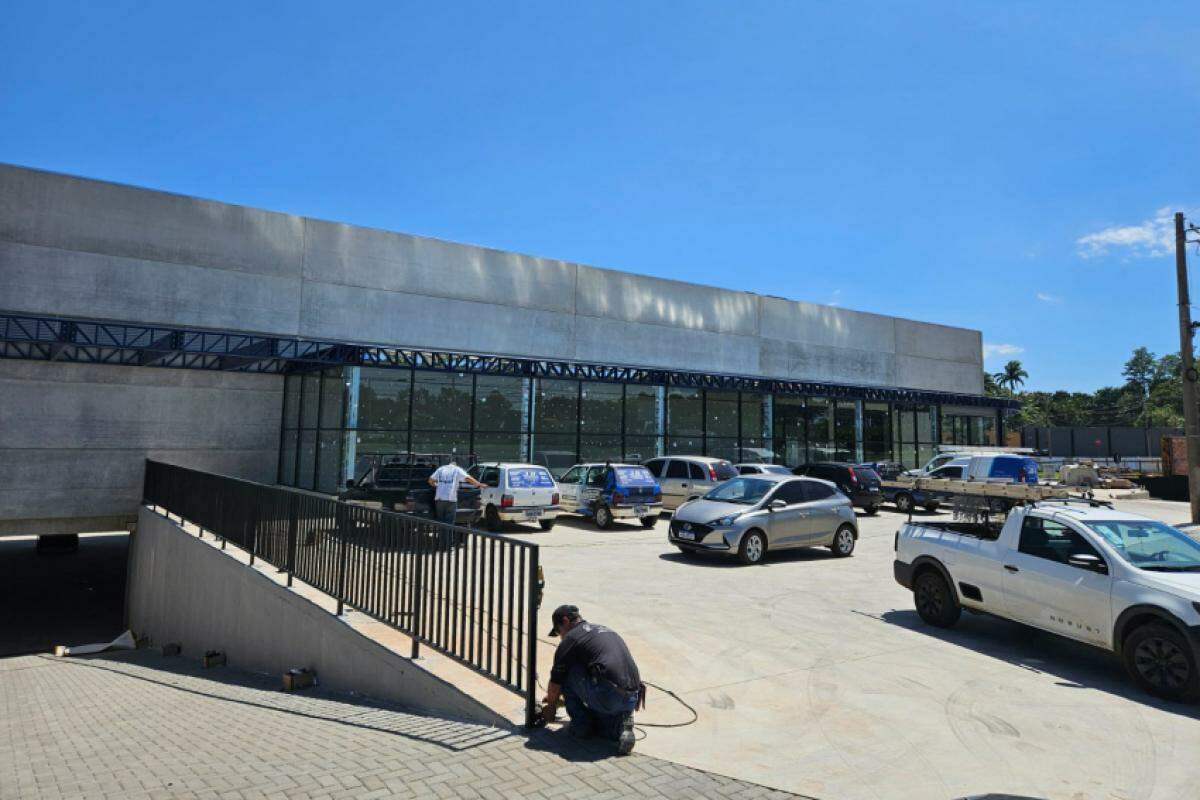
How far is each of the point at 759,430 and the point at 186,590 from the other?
23.9 meters

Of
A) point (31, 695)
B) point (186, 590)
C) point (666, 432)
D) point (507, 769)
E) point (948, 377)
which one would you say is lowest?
point (31, 695)

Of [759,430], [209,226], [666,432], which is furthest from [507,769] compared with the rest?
[759,430]

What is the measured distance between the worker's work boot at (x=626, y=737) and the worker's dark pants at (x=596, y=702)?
0.03 m

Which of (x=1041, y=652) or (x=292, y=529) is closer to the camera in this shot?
(x=1041, y=652)

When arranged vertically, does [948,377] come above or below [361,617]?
above

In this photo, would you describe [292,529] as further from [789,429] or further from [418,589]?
[789,429]

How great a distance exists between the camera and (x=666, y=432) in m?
28.7

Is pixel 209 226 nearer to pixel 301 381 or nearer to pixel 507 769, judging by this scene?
pixel 301 381

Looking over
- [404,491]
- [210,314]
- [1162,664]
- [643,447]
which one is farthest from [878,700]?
[643,447]

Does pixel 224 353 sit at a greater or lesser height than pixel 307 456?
greater

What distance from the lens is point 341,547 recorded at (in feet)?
24.5

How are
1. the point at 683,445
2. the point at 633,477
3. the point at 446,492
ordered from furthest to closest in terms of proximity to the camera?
the point at 683,445 < the point at 633,477 < the point at 446,492

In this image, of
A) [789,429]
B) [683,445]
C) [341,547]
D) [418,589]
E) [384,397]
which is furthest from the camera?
[789,429]

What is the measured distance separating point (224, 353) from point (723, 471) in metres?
14.7
